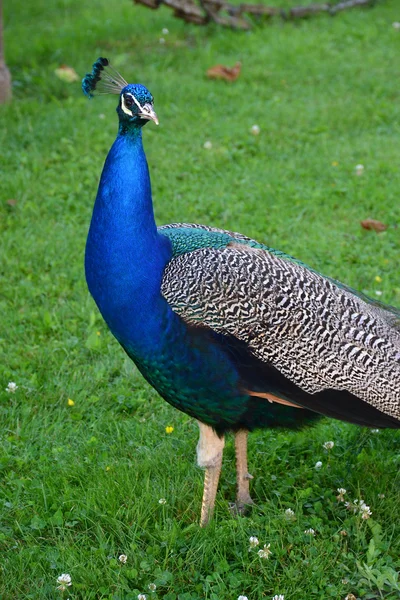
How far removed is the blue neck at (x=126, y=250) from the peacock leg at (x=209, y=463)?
49 cm

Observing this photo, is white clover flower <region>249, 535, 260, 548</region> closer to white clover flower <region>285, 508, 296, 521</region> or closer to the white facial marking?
white clover flower <region>285, 508, 296, 521</region>

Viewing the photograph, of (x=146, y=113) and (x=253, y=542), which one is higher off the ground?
(x=146, y=113)

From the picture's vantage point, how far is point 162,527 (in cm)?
291

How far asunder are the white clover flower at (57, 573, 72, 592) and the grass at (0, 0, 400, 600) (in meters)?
0.05

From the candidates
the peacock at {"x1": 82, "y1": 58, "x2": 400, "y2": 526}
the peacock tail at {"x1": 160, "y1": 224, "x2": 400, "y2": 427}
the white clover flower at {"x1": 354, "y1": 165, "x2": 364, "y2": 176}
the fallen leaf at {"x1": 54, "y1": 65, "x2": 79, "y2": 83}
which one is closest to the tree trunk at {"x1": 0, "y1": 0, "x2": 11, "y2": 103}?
the fallen leaf at {"x1": 54, "y1": 65, "x2": 79, "y2": 83}

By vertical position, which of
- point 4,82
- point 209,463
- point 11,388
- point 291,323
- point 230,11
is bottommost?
point 11,388

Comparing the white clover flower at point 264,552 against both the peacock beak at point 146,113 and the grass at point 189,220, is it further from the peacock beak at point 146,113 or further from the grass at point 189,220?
the peacock beak at point 146,113

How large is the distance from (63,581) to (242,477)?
0.79 metres

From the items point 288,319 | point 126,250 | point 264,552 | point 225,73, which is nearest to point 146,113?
point 126,250

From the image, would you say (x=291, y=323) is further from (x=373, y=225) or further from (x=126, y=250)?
(x=373, y=225)

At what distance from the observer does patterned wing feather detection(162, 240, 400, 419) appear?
275 centimetres

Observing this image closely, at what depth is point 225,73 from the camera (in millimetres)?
7172

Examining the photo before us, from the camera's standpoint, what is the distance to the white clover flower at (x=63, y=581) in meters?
2.59

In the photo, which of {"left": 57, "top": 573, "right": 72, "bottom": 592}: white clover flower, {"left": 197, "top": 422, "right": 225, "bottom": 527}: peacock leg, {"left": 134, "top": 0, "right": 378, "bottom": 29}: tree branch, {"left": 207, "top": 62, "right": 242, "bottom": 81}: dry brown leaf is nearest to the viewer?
{"left": 57, "top": 573, "right": 72, "bottom": 592}: white clover flower
